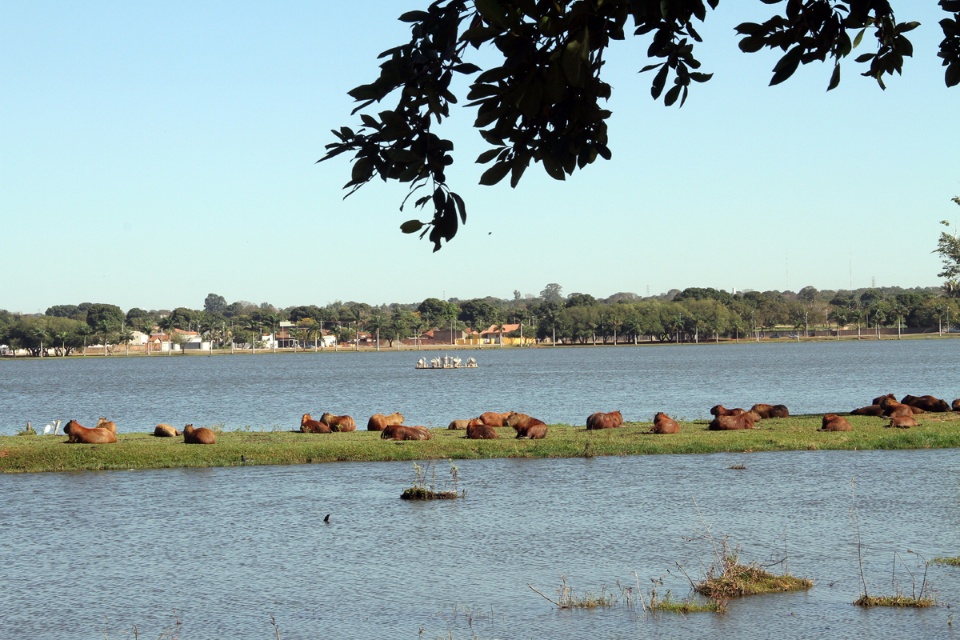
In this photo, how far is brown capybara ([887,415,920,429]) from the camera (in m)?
38.3

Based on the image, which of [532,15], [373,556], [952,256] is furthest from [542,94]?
[952,256]

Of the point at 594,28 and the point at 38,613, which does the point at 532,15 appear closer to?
the point at 594,28

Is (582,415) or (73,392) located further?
(73,392)

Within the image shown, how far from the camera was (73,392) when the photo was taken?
112m

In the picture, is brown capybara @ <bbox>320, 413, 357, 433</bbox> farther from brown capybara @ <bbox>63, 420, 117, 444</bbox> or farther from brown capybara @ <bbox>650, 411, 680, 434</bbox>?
brown capybara @ <bbox>650, 411, 680, 434</bbox>

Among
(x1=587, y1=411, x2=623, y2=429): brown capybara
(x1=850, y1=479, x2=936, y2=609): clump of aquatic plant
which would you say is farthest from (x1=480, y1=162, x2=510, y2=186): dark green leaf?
(x1=587, y1=411, x2=623, y2=429): brown capybara

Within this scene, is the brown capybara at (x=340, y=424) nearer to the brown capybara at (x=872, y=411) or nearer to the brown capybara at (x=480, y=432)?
the brown capybara at (x=480, y=432)

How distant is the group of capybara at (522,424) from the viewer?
37.6 meters

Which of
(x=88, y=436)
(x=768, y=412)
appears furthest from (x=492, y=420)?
(x=88, y=436)

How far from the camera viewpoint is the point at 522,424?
126ft

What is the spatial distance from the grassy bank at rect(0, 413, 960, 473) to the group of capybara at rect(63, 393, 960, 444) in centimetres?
48

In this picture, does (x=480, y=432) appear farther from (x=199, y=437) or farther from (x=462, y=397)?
(x=462, y=397)

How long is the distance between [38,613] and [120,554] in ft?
14.2

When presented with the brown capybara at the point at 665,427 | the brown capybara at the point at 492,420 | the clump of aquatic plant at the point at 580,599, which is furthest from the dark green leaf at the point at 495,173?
the brown capybara at the point at 492,420
